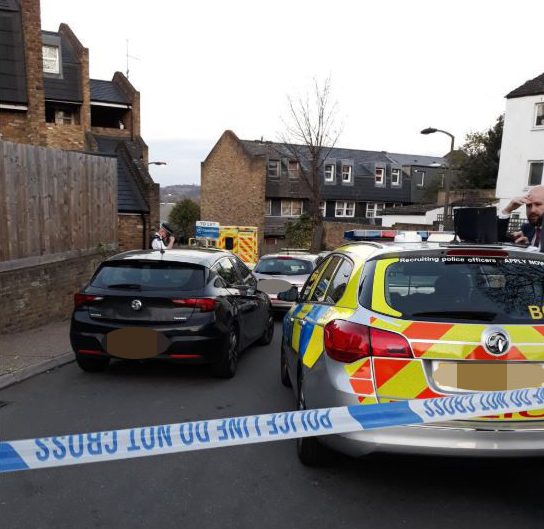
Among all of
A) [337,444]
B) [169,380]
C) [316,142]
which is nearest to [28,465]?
[337,444]

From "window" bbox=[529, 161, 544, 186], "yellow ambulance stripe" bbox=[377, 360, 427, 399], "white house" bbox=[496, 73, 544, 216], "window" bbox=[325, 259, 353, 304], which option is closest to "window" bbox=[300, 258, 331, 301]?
"window" bbox=[325, 259, 353, 304]

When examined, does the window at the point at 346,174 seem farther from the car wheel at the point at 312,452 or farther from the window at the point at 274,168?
the car wheel at the point at 312,452

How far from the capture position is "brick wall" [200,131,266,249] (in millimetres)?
39188

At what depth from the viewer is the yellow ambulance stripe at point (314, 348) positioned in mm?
3389

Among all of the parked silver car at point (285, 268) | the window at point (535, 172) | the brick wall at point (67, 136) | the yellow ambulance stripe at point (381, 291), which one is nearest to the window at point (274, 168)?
the brick wall at point (67, 136)

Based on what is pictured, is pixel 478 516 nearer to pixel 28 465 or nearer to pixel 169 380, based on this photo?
pixel 28 465

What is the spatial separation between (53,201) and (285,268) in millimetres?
4670

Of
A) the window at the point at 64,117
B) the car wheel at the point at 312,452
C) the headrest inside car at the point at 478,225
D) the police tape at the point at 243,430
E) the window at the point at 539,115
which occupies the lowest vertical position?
the car wheel at the point at 312,452

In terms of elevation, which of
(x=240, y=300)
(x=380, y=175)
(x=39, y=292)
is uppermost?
(x=380, y=175)

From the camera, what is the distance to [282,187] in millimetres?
40625

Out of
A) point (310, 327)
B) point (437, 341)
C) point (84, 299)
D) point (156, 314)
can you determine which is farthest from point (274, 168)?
point (437, 341)

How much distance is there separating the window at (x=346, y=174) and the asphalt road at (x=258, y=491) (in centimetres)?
4284

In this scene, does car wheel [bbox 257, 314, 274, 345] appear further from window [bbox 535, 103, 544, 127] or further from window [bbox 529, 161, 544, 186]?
window [bbox 535, 103, 544, 127]

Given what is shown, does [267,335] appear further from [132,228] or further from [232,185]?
[232,185]
